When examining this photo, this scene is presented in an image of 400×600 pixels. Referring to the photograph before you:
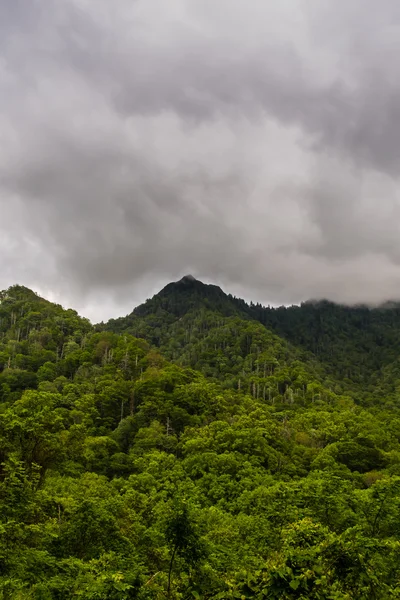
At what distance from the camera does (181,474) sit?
1454 inches

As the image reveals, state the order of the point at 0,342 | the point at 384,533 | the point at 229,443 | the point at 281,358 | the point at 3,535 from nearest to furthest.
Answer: the point at 3,535 → the point at 384,533 → the point at 229,443 → the point at 0,342 → the point at 281,358

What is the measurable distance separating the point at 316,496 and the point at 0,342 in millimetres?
89241

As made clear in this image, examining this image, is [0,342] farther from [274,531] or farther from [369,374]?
[369,374]

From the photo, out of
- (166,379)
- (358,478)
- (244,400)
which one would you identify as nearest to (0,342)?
(166,379)

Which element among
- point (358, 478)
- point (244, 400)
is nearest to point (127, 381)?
point (244, 400)

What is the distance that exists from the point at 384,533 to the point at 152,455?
24.7 m

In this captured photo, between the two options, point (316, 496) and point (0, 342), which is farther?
point (0, 342)

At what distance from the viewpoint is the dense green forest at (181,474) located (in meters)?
8.77

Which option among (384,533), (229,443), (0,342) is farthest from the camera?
(0,342)

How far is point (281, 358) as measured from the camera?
116 meters

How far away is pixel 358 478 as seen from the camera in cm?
4081

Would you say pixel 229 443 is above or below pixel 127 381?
below

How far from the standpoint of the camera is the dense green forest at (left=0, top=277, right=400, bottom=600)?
8766 millimetres

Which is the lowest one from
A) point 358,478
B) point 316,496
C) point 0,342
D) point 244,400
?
point 358,478
